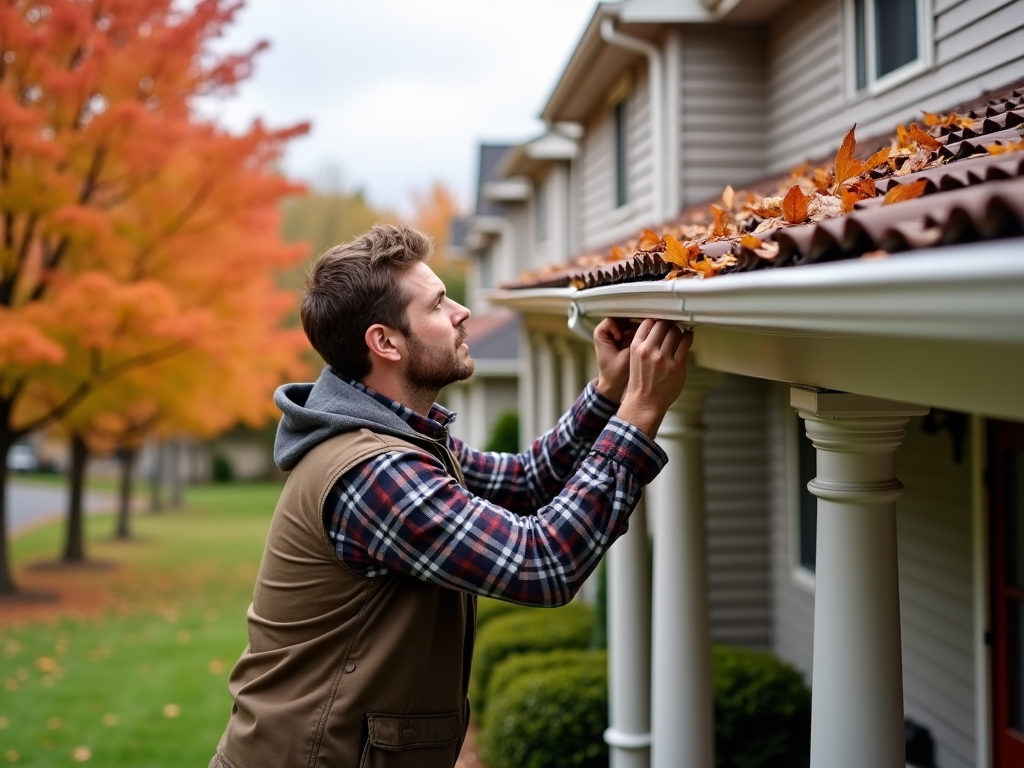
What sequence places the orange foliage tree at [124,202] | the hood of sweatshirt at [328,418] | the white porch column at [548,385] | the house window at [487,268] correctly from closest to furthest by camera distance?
the hood of sweatshirt at [328,418] < the orange foliage tree at [124,202] < the white porch column at [548,385] < the house window at [487,268]

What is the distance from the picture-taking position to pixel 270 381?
61.3ft

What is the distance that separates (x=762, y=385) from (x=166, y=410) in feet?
42.6

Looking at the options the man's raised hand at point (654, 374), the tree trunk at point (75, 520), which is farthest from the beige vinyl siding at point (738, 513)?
the tree trunk at point (75, 520)

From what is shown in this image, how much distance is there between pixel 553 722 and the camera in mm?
6715

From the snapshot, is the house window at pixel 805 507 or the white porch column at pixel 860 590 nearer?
the white porch column at pixel 860 590

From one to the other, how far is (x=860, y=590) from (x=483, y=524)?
1.17m

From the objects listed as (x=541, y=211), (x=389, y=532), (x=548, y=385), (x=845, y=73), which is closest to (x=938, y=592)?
(x=845, y=73)

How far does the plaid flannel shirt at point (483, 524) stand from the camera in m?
2.21

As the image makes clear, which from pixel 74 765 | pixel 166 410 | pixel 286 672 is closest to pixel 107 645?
pixel 74 765

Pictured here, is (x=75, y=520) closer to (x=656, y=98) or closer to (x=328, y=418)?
(x=656, y=98)

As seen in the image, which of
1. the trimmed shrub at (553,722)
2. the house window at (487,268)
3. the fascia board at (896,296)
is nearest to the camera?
the fascia board at (896,296)

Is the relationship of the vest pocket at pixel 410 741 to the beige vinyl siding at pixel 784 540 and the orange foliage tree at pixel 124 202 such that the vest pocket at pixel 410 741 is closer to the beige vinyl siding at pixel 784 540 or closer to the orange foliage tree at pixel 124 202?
the beige vinyl siding at pixel 784 540

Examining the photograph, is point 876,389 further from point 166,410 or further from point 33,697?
point 166,410

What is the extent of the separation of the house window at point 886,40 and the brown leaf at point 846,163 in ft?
12.2
